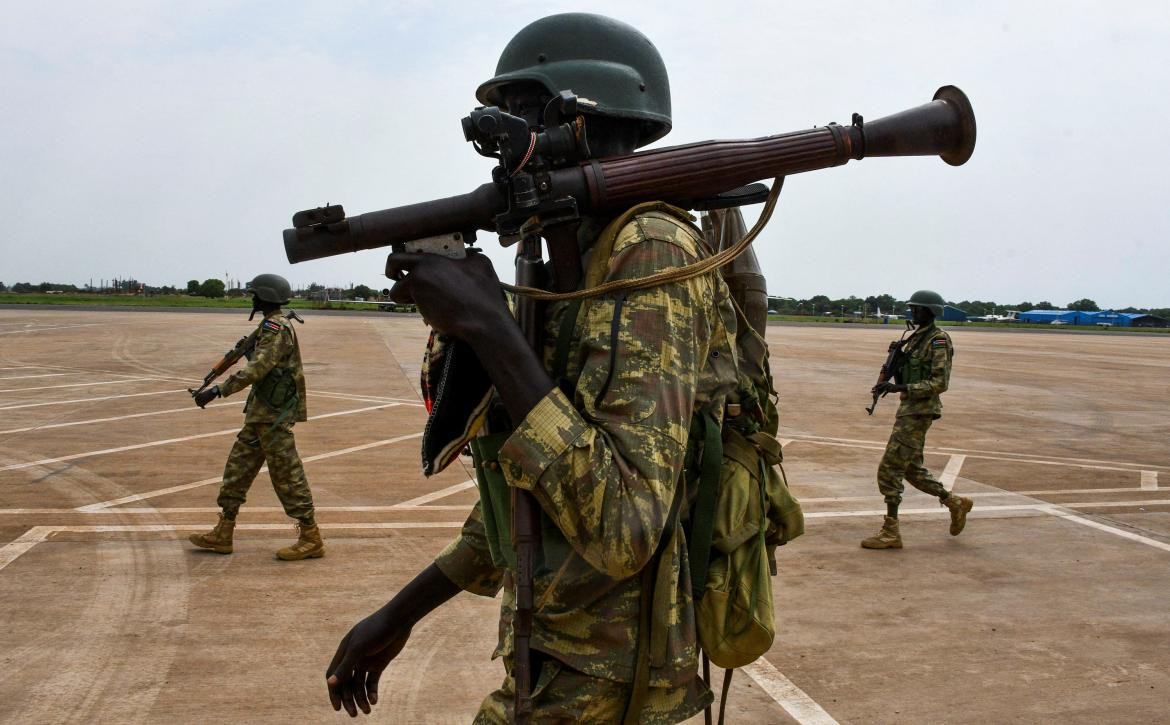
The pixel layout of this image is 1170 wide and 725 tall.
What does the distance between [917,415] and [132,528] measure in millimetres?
6640

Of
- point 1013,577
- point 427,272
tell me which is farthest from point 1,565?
point 1013,577

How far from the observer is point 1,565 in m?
6.32

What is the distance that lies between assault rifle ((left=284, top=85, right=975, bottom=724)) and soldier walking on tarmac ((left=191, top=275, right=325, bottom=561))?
5.46 metres

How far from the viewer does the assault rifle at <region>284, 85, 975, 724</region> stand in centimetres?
167

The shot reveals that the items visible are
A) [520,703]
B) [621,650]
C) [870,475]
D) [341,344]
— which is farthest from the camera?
[341,344]

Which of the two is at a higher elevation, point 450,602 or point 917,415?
point 917,415

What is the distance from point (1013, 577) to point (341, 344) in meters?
24.2

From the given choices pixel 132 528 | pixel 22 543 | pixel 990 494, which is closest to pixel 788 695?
pixel 132 528

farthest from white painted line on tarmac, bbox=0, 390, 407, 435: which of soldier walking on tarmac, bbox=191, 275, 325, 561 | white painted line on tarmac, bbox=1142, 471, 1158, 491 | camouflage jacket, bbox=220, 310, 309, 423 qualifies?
white painted line on tarmac, bbox=1142, 471, 1158, 491

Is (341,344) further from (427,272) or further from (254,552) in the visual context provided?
(427,272)

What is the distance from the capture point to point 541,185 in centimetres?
169

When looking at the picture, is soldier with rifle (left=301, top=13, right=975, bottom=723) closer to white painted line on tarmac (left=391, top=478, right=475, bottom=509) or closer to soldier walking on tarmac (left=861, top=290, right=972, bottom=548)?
soldier walking on tarmac (left=861, top=290, right=972, bottom=548)

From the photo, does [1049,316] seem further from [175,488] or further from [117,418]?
[175,488]

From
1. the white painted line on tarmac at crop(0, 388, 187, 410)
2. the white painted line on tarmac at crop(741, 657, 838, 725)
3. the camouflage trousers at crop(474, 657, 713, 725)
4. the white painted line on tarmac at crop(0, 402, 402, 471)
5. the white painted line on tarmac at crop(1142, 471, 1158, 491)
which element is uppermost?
the camouflage trousers at crop(474, 657, 713, 725)
